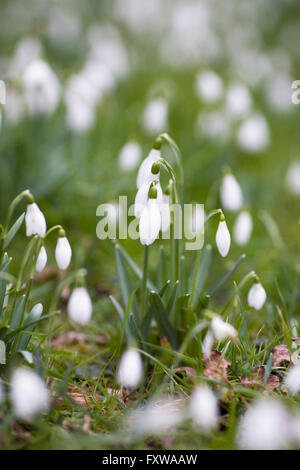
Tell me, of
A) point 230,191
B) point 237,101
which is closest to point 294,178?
point 237,101

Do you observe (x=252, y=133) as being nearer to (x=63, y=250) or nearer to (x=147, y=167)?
(x=147, y=167)

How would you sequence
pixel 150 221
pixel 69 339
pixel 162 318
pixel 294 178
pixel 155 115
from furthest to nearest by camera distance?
1. pixel 294 178
2. pixel 155 115
3. pixel 69 339
4. pixel 162 318
5. pixel 150 221

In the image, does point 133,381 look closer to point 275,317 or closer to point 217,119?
point 275,317

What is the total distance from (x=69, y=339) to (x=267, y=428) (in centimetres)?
120

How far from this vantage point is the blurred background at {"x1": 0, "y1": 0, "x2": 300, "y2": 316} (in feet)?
10.3

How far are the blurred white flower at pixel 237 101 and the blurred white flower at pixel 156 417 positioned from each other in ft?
8.17

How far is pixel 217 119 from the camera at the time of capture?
154 inches

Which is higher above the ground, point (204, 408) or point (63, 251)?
point (63, 251)

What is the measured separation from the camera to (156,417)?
64.8 inches

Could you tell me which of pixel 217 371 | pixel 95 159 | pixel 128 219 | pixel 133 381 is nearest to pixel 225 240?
pixel 217 371

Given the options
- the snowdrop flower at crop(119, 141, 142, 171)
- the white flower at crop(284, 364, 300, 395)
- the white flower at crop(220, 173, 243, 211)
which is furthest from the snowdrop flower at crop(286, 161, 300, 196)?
the white flower at crop(284, 364, 300, 395)

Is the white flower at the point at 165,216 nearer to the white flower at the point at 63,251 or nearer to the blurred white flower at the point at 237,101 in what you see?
the white flower at the point at 63,251

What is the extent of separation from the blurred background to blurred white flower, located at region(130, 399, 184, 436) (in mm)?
973
